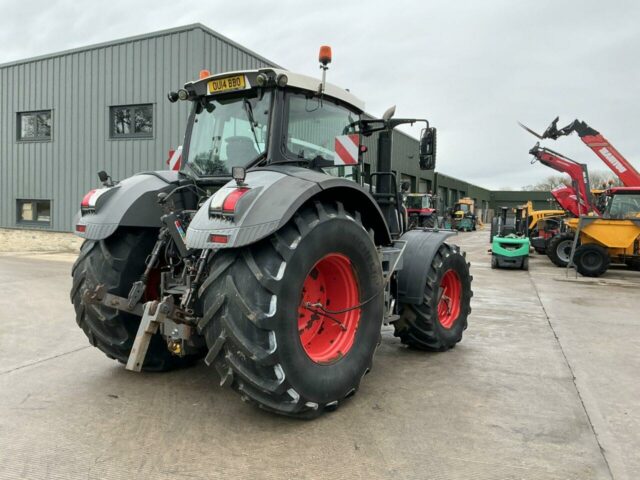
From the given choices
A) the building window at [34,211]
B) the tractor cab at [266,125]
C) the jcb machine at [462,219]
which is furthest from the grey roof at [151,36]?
the jcb machine at [462,219]

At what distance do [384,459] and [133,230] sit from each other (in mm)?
2444

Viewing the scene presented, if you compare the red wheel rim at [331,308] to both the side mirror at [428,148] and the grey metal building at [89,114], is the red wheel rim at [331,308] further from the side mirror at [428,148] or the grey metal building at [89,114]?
the grey metal building at [89,114]

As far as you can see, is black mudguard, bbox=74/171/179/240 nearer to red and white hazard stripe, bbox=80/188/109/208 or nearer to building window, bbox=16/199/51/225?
red and white hazard stripe, bbox=80/188/109/208

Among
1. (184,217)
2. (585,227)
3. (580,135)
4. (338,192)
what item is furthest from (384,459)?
(580,135)

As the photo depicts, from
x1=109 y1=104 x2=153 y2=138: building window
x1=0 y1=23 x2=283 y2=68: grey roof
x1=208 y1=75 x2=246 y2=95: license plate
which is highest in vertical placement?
x1=0 y1=23 x2=283 y2=68: grey roof

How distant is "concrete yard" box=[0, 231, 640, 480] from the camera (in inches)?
105

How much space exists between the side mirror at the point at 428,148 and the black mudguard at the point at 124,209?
228cm

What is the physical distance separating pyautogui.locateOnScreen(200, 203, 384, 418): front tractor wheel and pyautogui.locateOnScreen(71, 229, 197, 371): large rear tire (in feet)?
3.40

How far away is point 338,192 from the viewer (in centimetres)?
358

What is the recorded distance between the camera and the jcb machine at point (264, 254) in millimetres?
2863

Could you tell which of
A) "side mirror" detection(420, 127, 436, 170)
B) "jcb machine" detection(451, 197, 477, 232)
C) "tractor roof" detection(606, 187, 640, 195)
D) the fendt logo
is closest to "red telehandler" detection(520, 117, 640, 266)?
the fendt logo

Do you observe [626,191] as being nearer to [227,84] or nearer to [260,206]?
[227,84]

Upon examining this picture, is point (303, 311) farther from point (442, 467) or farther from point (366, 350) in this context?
point (442, 467)

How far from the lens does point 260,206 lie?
2.86 metres
